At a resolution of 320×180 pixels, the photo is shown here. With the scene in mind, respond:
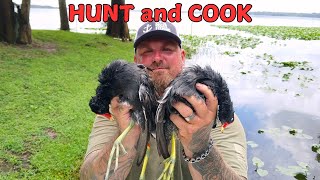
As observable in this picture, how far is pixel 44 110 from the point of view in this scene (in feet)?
27.1

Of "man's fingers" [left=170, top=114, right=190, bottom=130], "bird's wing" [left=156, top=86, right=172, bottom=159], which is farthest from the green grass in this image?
"man's fingers" [left=170, top=114, right=190, bottom=130]

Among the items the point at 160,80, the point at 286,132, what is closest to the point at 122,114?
the point at 160,80

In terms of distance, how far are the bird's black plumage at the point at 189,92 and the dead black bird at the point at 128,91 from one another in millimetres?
96

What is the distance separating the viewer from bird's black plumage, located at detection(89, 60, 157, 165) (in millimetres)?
2094

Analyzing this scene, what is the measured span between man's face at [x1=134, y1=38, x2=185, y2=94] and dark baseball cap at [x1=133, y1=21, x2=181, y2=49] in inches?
1.6

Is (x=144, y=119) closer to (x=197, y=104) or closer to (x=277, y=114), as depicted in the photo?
(x=197, y=104)

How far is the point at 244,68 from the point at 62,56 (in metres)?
9.79

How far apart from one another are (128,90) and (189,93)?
14.9 inches

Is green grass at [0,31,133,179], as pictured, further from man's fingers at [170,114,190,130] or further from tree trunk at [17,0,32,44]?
man's fingers at [170,114,190,130]

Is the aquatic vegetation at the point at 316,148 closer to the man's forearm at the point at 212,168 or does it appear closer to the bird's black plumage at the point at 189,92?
the man's forearm at the point at 212,168

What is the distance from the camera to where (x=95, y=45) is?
19.0 metres

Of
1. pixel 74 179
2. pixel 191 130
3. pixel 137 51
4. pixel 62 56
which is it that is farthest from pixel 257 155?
pixel 62 56

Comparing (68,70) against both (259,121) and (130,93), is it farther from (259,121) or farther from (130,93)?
(130,93)

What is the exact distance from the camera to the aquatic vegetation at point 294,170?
7.20m
